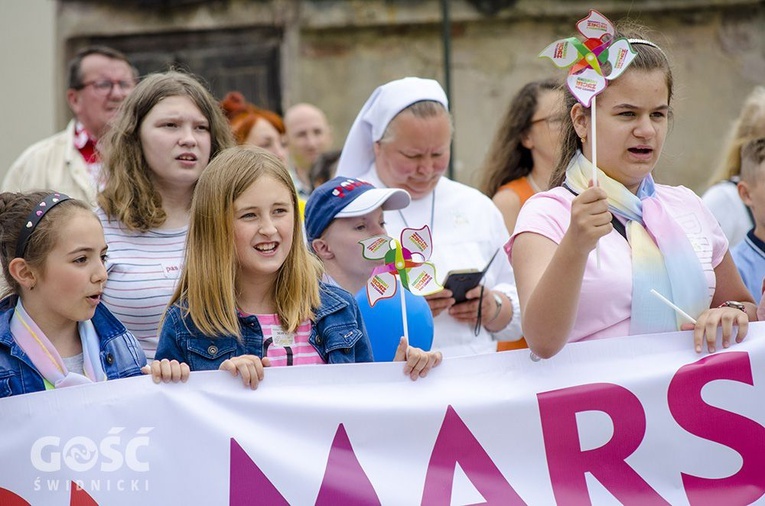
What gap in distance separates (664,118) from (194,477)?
5.57ft

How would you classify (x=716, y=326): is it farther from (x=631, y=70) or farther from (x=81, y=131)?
(x=81, y=131)

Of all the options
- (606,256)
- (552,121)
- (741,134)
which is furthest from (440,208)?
(741,134)

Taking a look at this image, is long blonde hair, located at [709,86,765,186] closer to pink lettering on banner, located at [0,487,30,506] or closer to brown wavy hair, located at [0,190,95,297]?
brown wavy hair, located at [0,190,95,297]

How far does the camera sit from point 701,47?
9992 mm

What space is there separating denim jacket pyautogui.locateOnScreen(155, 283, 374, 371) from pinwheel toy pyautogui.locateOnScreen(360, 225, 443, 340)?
0.55ft

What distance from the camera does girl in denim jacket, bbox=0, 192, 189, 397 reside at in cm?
351

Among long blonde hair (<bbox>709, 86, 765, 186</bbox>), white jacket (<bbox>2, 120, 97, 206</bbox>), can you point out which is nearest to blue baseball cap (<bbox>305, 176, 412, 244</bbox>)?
white jacket (<bbox>2, 120, 97, 206</bbox>)

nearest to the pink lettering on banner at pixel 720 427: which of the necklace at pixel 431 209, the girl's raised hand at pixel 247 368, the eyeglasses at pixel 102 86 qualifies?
the girl's raised hand at pixel 247 368

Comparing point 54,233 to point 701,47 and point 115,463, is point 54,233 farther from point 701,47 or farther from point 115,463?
point 701,47

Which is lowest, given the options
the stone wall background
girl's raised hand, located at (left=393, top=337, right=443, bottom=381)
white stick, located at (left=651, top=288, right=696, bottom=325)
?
girl's raised hand, located at (left=393, top=337, right=443, bottom=381)

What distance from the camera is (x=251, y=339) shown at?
3.57 meters

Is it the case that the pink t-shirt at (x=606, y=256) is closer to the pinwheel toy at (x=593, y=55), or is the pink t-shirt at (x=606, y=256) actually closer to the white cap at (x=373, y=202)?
the pinwheel toy at (x=593, y=55)

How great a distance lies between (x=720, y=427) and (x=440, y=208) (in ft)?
5.87

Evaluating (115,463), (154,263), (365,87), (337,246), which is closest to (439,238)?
(337,246)
